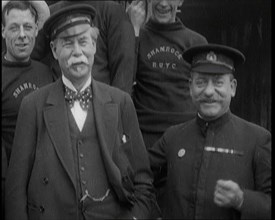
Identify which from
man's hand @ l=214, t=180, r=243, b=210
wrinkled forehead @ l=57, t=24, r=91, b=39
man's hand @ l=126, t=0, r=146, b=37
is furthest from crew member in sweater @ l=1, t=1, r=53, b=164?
man's hand @ l=214, t=180, r=243, b=210

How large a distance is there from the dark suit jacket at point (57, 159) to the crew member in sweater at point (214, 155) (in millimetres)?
198

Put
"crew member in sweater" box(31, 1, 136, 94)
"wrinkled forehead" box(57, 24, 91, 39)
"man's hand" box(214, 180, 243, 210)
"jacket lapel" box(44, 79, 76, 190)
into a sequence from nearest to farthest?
"man's hand" box(214, 180, 243, 210)
"jacket lapel" box(44, 79, 76, 190)
"wrinkled forehead" box(57, 24, 91, 39)
"crew member in sweater" box(31, 1, 136, 94)

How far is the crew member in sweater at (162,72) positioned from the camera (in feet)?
12.8

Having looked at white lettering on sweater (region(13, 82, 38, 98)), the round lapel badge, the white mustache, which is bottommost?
the round lapel badge

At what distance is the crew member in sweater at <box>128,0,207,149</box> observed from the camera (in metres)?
3.91

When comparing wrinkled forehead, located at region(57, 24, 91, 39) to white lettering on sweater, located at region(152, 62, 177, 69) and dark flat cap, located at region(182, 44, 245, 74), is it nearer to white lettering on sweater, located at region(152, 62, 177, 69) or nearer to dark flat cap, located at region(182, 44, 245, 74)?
dark flat cap, located at region(182, 44, 245, 74)

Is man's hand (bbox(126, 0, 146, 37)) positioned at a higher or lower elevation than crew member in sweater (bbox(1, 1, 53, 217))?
higher

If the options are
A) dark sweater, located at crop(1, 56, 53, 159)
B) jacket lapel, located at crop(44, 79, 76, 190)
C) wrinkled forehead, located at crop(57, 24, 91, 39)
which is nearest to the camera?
jacket lapel, located at crop(44, 79, 76, 190)

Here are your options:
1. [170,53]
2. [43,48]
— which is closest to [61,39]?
[43,48]

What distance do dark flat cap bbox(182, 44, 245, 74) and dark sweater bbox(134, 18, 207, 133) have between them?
690mm

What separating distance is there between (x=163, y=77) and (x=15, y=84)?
101cm

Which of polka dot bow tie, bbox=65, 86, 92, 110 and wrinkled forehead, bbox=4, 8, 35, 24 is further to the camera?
wrinkled forehead, bbox=4, 8, 35, 24

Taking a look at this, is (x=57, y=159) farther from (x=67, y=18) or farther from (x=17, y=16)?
(x=17, y=16)

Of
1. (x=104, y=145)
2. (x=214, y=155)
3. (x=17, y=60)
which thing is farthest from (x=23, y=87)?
(x=214, y=155)
